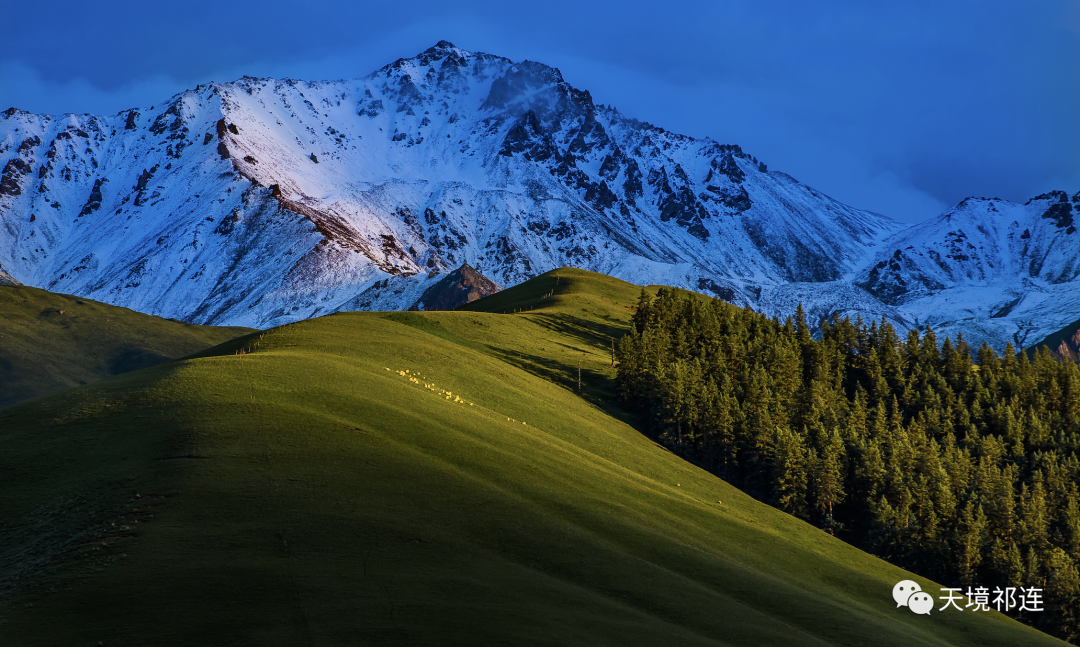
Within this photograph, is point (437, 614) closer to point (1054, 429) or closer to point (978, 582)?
point (978, 582)

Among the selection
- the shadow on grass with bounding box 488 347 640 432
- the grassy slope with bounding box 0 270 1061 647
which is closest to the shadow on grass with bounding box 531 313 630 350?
the shadow on grass with bounding box 488 347 640 432

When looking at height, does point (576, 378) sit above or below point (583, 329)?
below

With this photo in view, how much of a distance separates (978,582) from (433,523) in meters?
72.3

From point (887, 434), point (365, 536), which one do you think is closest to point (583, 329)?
point (887, 434)

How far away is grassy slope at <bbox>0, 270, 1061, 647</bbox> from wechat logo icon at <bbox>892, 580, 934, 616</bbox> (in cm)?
125

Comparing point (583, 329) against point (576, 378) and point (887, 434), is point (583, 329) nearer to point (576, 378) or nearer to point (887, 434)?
point (576, 378)

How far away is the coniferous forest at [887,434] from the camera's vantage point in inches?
3900

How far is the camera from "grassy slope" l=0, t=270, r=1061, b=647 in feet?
→ 125

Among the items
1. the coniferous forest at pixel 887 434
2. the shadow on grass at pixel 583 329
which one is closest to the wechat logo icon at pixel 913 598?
the coniferous forest at pixel 887 434

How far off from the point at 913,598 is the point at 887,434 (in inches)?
2372

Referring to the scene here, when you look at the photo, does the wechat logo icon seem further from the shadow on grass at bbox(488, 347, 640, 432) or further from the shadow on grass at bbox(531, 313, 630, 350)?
the shadow on grass at bbox(531, 313, 630, 350)

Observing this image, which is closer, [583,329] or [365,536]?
[365,536]

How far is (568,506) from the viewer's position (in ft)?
196

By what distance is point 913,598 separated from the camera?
68.8 meters
